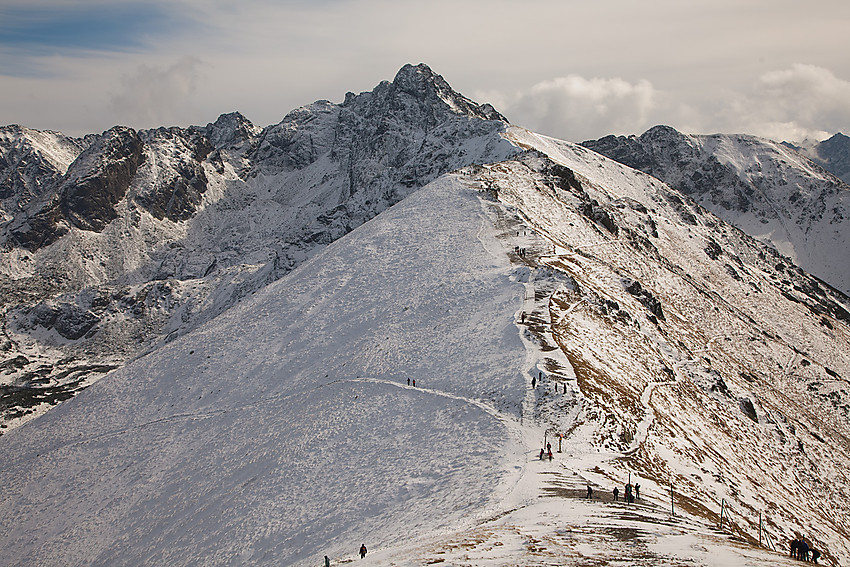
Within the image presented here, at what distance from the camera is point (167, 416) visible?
56.2 metres

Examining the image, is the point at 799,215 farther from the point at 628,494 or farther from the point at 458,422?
the point at 628,494

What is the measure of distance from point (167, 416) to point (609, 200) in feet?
263

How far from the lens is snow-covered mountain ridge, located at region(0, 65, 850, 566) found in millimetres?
30625

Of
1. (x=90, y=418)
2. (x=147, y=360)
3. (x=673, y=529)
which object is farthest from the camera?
(x=147, y=360)

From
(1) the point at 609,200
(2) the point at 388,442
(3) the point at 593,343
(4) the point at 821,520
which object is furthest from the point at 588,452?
(1) the point at 609,200

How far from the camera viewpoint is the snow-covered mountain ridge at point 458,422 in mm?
30625

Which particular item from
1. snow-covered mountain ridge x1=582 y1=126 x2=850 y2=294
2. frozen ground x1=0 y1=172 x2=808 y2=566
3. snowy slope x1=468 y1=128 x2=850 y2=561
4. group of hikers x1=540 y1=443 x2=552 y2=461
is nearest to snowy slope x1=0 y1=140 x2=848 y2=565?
frozen ground x1=0 y1=172 x2=808 y2=566

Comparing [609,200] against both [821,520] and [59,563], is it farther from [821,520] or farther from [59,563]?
[59,563]

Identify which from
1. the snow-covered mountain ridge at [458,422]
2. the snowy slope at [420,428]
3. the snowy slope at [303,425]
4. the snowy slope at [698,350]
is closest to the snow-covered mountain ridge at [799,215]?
the snowy slope at [698,350]

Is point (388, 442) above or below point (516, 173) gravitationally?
below

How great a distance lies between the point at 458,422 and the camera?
39438mm

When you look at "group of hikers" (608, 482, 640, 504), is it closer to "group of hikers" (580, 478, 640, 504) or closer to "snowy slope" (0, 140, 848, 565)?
"group of hikers" (580, 478, 640, 504)

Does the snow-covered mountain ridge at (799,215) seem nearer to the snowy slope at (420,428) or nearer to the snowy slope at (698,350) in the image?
the snowy slope at (698,350)

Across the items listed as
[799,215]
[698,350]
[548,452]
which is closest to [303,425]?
[548,452]
